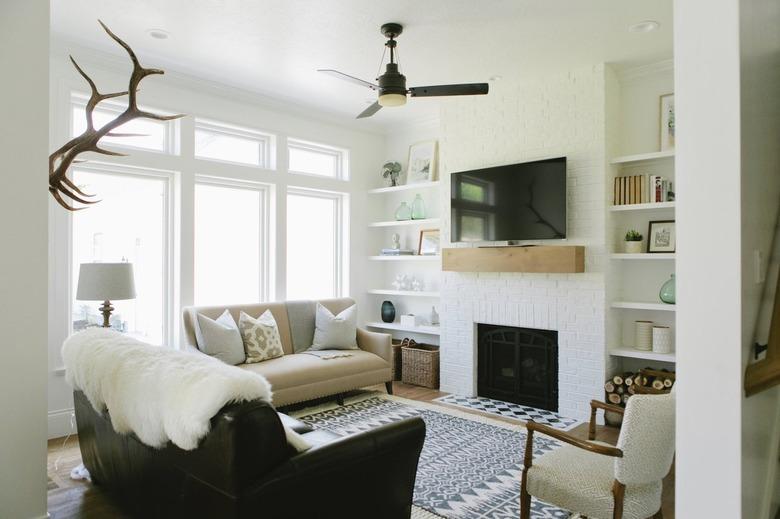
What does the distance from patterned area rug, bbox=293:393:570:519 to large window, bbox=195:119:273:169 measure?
2.59 metres

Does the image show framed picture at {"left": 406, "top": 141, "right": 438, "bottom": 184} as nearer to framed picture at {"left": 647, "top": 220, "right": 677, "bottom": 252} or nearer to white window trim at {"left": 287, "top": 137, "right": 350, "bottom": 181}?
white window trim at {"left": 287, "top": 137, "right": 350, "bottom": 181}

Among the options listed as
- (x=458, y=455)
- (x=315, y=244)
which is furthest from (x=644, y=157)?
(x=315, y=244)

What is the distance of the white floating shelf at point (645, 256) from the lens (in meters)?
4.05

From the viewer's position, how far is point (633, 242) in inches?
169

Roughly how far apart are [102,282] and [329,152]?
331 cm

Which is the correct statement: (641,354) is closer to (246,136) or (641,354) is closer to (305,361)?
(305,361)

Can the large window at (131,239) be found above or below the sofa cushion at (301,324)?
above

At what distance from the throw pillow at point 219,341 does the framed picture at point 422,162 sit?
281 cm

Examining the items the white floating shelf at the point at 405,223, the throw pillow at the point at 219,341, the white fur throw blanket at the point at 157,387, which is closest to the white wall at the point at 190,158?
the white floating shelf at the point at 405,223

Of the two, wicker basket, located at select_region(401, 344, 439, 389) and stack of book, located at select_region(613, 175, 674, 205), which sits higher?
stack of book, located at select_region(613, 175, 674, 205)

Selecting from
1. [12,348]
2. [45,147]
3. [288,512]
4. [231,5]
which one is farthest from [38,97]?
[288,512]

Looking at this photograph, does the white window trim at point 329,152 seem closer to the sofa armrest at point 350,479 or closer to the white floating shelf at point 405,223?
the white floating shelf at point 405,223

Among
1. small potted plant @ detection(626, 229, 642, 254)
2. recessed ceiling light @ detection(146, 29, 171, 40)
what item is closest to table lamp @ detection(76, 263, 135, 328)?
recessed ceiling light @ detection(146, 29, 171, 40)

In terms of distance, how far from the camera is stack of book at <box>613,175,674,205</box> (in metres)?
4.15
